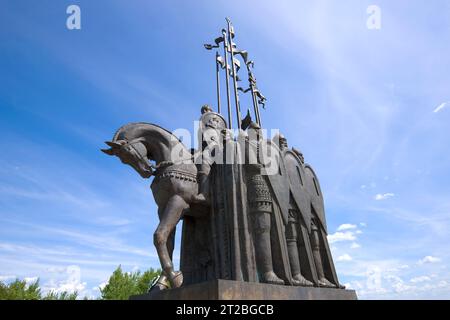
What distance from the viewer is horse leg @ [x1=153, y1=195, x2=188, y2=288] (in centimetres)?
512

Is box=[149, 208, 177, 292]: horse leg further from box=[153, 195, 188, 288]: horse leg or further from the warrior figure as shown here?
the warrior figure

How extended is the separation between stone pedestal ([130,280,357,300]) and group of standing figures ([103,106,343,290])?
0.74 ft

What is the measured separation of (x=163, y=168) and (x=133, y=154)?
1.94ft

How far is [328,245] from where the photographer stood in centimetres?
691

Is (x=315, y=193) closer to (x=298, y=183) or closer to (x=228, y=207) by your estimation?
(x=298, y=183)

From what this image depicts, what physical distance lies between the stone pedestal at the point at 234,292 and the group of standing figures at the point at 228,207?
22 cm

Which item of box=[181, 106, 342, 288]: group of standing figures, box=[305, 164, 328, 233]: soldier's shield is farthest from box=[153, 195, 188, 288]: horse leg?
box=[305, 164, 328, 233]: soldier's shield

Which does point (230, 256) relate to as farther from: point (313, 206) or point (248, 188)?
point (313, 206)

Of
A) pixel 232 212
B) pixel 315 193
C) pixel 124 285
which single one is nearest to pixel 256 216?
pixel 232 212

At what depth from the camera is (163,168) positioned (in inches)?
232

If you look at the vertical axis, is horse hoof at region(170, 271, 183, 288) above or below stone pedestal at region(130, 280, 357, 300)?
above
